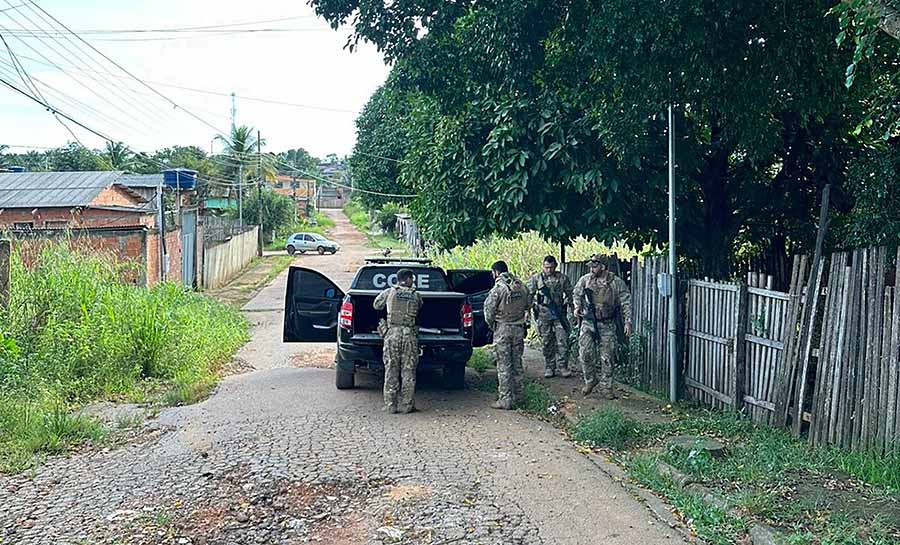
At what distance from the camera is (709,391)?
9.27m

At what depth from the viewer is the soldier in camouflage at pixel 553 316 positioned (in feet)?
39.2

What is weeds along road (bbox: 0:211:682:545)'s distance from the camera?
228 inches

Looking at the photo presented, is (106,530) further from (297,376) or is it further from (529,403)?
(297,376)

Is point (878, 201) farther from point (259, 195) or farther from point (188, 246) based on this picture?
point (259, 195)

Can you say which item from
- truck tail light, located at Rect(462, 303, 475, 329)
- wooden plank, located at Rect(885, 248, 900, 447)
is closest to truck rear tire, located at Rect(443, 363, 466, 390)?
truck tail light, located at Rect(462, 303, 475, 329)

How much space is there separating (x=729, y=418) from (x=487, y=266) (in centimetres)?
1250

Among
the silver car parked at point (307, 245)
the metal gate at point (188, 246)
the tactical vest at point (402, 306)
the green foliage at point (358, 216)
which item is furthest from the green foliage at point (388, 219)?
the tactical vest at point (402, 306)

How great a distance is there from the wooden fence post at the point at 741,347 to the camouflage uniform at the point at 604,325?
165 centimetres

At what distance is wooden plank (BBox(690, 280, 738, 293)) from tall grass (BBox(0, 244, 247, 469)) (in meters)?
6.79

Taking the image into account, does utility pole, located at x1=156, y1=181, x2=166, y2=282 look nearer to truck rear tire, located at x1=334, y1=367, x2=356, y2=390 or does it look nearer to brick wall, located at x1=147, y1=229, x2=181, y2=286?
brick wall, located at x1=147, y1=229, x2=181, y2=286

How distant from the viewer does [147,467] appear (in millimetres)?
7547

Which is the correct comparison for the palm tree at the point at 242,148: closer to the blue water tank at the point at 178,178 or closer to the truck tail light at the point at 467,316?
the blue water tank at the point at 178,178

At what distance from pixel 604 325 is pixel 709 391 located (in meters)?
1.53

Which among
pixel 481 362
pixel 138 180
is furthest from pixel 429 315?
pixel 138 180
